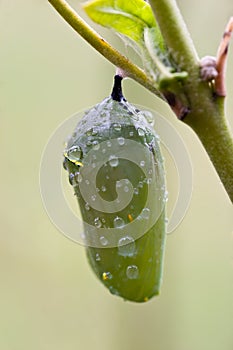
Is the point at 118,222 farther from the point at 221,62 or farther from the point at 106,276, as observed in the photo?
the point at 221,62

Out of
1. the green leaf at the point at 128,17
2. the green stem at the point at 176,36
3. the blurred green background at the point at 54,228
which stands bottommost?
the blurred green background at the point at 54,228

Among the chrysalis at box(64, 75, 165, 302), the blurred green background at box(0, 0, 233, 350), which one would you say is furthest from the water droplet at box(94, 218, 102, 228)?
the blurred green background at box(0, 0, 233, 350)

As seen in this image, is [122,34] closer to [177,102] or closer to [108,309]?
[177,102]

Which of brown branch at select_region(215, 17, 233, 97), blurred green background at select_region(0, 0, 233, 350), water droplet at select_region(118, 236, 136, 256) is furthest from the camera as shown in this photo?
blurred green background at select_region(0, 0, 233, 350)

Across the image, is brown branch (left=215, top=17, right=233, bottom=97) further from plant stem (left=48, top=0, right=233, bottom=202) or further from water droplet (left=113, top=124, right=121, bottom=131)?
water droplet (left=113, top=124, right=121, bottom=131)

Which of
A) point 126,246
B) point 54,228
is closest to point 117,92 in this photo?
point 126,246

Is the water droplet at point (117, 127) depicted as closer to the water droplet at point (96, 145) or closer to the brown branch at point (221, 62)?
the water droplet at point (96, 145)

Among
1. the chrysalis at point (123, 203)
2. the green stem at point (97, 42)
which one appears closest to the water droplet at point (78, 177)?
the chrysalis at point (123, 203)
